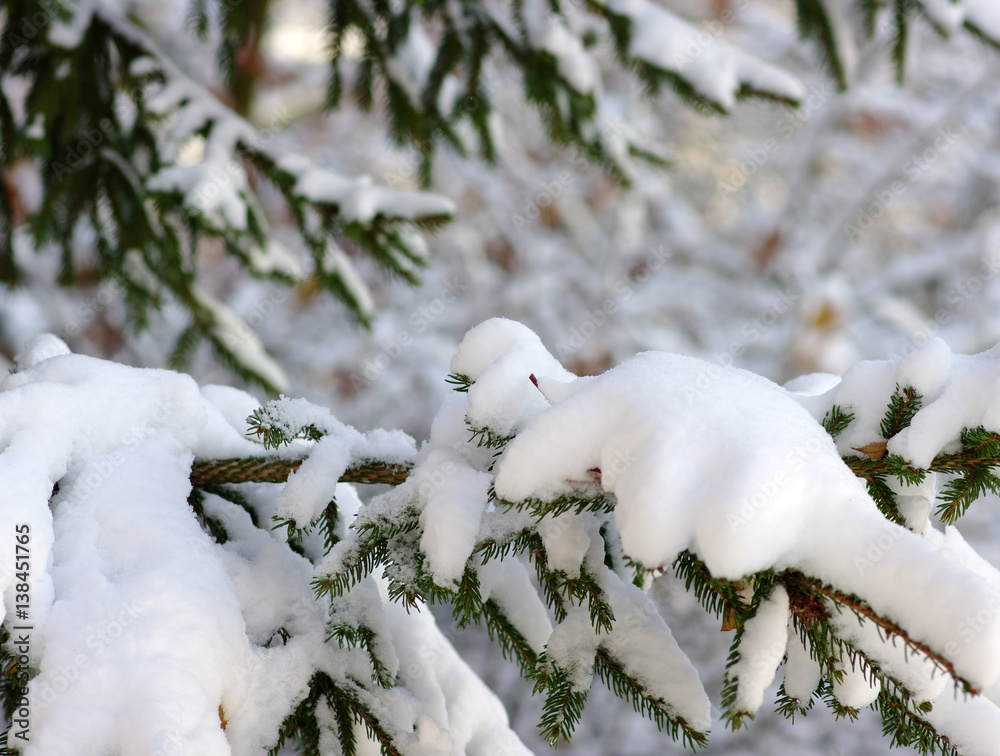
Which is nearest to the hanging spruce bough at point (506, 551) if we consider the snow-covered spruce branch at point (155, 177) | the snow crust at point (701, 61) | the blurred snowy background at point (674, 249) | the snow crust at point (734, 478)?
the snow crust at point (734, 478)

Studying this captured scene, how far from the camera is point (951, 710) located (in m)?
0.88

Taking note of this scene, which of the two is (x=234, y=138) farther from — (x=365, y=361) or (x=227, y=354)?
(x=365, y=361)

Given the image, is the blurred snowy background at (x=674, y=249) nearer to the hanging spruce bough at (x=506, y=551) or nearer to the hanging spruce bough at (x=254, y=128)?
the hanging spruce bough at (x=254, y=128)

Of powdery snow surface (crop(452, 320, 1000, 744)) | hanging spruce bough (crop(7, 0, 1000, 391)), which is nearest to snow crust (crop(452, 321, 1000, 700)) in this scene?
powdery snow surface (crop(452, 320, 1000, 744))

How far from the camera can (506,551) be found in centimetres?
99

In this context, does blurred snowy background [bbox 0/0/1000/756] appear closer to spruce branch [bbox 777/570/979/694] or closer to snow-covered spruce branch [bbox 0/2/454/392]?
snow-covered spruce branch [bbox 0/2/454/392]

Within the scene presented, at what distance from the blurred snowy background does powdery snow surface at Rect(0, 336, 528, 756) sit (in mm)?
4226

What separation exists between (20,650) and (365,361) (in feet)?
17.5

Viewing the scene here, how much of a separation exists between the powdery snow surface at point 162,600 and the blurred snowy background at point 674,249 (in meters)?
4.23

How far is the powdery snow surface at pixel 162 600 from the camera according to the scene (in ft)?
2.77

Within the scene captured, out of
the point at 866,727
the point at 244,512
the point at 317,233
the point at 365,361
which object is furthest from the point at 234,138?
the point at 866,727

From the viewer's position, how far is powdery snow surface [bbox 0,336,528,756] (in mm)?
845

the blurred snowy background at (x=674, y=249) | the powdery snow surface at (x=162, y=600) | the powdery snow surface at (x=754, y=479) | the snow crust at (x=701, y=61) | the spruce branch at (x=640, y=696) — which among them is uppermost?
the snow crust at (x=701, y=61)

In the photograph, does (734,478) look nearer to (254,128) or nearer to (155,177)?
(155,177)
